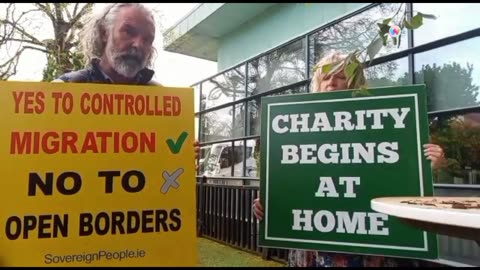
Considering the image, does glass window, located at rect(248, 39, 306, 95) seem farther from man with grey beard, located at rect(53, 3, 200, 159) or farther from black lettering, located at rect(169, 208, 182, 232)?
black lettering, located at rect(169, 208, 182, 232)

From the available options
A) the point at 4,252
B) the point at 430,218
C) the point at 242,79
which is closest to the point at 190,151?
the point at 4,252

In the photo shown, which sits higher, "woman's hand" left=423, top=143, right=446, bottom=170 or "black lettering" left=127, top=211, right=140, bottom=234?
"woman's hand" left=423, top=143, right=446, bottom=170

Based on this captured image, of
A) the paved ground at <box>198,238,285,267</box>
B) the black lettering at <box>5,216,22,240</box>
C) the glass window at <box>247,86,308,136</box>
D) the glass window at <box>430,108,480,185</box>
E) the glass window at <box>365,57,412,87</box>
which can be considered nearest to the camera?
the black lettering at <box>5,216,22,240</box>

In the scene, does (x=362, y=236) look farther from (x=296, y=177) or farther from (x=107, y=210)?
(x=107, y=210)

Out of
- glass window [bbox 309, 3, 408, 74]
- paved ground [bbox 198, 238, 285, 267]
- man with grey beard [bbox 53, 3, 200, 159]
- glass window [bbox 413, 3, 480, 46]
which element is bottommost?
paved ground [bbox 198, 238, 285, 267]

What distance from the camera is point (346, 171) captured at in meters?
2.00

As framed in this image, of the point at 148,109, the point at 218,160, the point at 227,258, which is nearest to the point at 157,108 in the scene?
the point at 148,109

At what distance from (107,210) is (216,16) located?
7.14m

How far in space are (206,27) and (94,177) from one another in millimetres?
7635

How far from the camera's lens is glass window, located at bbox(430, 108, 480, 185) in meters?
2.94

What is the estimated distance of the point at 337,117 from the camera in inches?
80.4

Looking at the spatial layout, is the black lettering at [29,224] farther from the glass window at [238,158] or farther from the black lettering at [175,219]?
the glass window at [238,158]

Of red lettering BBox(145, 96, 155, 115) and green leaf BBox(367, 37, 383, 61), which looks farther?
red lettering BBox(145, 96, 155, 115)

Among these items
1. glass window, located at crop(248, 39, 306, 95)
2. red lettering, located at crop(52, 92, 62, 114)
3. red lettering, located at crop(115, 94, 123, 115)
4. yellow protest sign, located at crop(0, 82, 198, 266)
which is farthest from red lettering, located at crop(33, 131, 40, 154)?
glass window, located at crop(248, 39, 306, 95)
